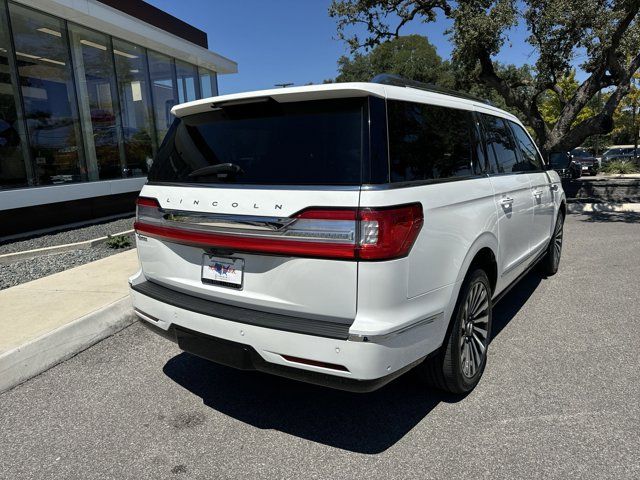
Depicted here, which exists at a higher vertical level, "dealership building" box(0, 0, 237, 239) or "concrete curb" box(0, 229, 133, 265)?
"dealership building" box(0, 0, 237, 239)

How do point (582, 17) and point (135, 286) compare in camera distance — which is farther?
point (582, 17)

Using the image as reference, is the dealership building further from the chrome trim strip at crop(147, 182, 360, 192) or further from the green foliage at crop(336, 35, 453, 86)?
the green foliage at crop(336, 35, 453, 86)

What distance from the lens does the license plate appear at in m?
2.57

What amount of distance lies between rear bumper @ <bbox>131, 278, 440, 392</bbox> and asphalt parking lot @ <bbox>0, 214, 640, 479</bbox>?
20.4 inches

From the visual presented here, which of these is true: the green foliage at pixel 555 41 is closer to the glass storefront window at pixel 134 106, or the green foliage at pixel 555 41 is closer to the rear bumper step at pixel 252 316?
the glass storefront window at pixel 134 106

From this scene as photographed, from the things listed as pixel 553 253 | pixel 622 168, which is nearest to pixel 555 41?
pixel 553 253

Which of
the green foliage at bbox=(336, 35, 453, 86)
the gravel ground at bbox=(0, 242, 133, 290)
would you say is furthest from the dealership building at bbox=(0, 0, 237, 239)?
the green foliage at bbox=(336, 35, 453, 86)

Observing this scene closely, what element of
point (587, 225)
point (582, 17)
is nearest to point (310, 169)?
point (587, 225)

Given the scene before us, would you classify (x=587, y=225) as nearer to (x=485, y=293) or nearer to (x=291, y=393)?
(x=485, y=293)

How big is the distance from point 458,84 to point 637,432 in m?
16.0

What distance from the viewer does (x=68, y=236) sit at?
8320 millimetres

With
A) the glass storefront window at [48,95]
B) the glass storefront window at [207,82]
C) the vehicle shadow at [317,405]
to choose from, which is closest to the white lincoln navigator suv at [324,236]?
the vehicle shadow at [317,405]

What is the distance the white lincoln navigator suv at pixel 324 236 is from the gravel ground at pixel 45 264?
361 centimetres

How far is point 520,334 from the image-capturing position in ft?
13.6
